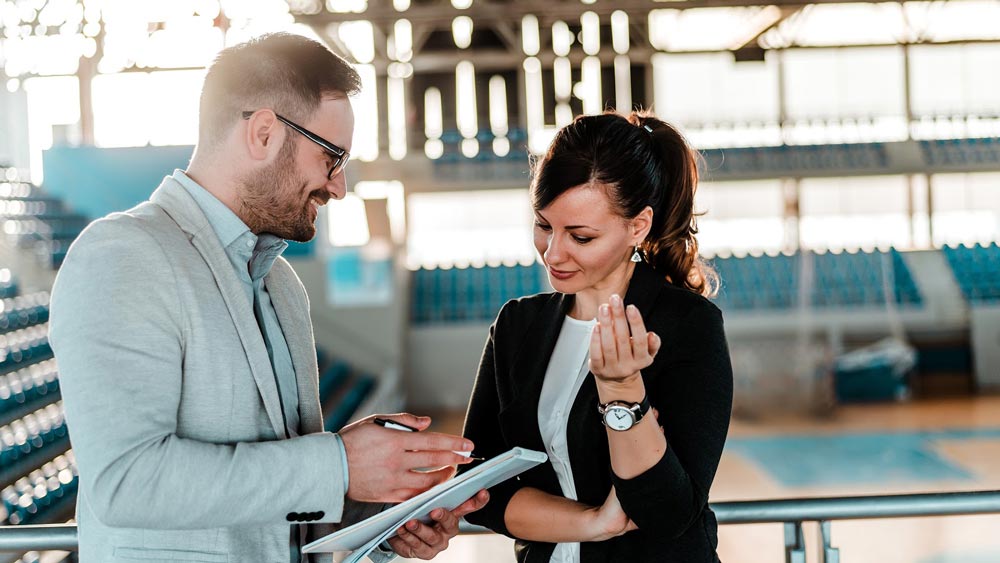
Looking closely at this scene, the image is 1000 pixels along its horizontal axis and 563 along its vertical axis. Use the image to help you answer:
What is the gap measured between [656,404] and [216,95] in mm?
825

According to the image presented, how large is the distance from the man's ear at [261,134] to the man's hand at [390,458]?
17.0 inches

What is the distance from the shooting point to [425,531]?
1.50 metres

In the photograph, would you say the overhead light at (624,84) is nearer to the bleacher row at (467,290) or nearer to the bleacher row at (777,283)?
the bleacher row at (777,283)

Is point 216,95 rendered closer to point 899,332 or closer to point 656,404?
point 656,404

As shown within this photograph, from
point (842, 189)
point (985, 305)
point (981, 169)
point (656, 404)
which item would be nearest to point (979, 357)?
point (985, 305)

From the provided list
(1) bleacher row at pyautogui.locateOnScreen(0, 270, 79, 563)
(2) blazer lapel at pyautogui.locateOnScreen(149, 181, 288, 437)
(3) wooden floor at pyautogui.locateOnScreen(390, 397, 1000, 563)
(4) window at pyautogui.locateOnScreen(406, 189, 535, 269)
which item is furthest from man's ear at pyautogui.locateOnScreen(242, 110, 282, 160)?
(4) window at pyautogui.locateOnScreen(406, 189, 535, 269)

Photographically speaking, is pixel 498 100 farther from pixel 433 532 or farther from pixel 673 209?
pixel 433 532

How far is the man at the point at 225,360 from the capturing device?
110 centimetres

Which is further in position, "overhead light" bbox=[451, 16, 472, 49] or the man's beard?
"overhead light" bbox=[451, 16, 472, 49]

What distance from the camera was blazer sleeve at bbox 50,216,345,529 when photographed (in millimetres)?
1095

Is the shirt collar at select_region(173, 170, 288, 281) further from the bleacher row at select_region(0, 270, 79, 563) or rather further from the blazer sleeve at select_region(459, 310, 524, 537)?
the bleacher row at select_region(0, 270, 79, 563)

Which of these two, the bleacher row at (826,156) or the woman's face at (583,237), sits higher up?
the bleacher row at (826,156)

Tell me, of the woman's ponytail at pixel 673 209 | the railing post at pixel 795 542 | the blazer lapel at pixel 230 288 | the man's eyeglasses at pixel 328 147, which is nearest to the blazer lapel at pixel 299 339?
the blazer lapel at pixel 230 288

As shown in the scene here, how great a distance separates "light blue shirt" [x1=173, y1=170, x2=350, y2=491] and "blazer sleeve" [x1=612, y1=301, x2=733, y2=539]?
54cm
